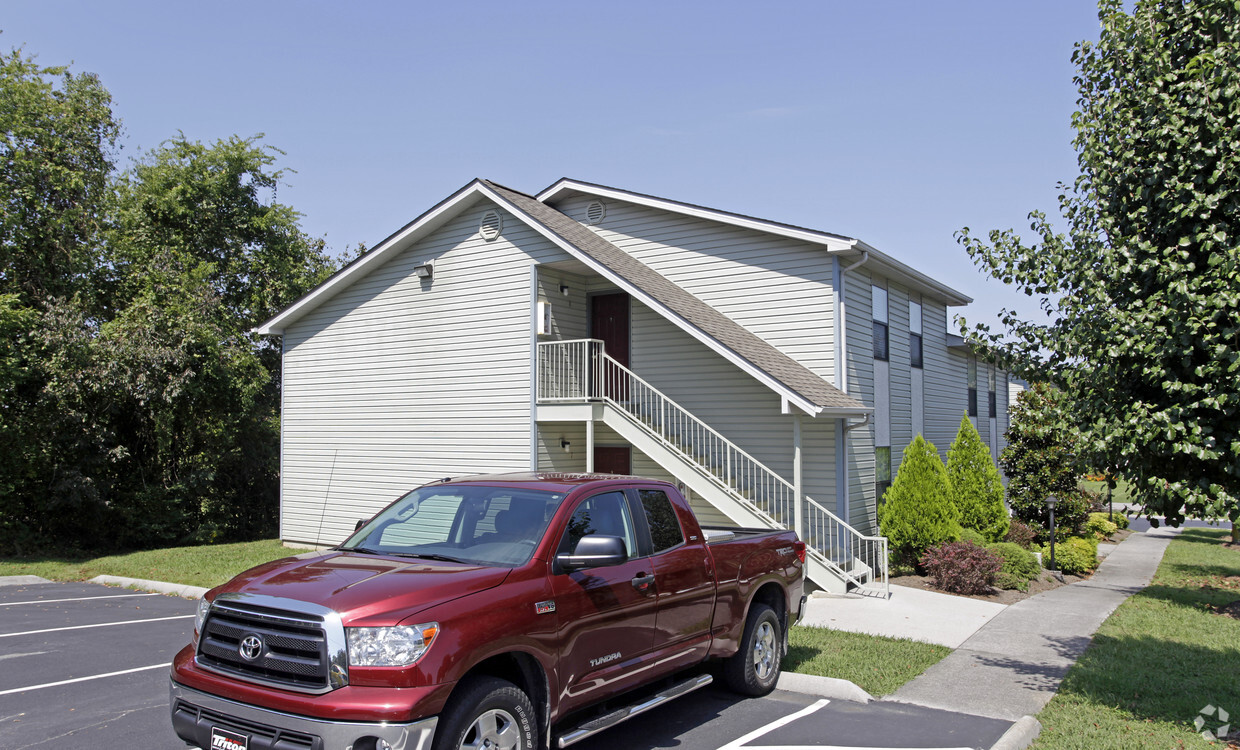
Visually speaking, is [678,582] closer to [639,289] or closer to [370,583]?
[370,583]

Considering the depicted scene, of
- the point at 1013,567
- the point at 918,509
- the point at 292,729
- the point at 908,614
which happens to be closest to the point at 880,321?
the point at 918,509

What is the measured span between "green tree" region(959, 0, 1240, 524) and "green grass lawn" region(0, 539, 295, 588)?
1268 centimetres

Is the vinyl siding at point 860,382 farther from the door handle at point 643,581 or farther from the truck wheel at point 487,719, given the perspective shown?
the truck wheel at point 487,719

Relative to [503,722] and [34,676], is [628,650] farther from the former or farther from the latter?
[34,676]

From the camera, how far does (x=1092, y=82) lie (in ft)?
23.3

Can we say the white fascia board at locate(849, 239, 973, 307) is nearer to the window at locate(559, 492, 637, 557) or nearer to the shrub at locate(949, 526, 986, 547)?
the shrub at locate(949, 526, 986, 547)

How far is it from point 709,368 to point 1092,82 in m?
8.51

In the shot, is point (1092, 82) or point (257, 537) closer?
point (1092, 82)

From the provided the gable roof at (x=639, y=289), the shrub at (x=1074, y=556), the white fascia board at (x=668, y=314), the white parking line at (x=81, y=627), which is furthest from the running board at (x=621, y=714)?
the shrub at (x=1074, y=556)

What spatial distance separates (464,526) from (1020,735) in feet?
14.2

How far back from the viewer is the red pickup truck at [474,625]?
13.4 ft

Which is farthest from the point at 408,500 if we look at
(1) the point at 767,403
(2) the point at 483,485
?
(1) the point at 767,403

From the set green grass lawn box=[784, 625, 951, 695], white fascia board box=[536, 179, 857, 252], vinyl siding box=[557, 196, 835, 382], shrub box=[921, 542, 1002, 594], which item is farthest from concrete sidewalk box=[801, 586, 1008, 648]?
white fascia board box=[536, 179, 857, 252]

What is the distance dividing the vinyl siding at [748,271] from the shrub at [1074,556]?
5.97m
